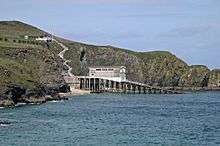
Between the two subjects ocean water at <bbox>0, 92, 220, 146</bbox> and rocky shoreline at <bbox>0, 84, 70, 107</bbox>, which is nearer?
ocean water at <bbox>0, 92, 220, 146</bbox>

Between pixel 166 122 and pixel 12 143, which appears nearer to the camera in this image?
pixel 12 143

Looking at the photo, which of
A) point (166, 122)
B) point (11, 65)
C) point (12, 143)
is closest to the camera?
point (12, 143)

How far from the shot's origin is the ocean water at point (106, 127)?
82.4 meters

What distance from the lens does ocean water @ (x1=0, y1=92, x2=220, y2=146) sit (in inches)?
3243

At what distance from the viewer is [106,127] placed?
100 meters

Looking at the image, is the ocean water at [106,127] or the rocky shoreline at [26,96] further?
the rocky shoreline at [26,96]

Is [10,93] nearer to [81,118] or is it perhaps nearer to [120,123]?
[81,118]

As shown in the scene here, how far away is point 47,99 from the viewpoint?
167000 millimetres

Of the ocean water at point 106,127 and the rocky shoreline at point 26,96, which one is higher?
the rocky shoreline at point 26,96

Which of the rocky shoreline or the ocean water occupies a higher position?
the rocky shoreline

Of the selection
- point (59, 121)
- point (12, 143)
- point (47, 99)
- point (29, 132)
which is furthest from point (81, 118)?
point (47, 99)

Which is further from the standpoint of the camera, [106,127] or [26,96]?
[26,96]

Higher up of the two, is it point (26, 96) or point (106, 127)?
point (26, 96)

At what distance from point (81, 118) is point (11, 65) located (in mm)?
60591
